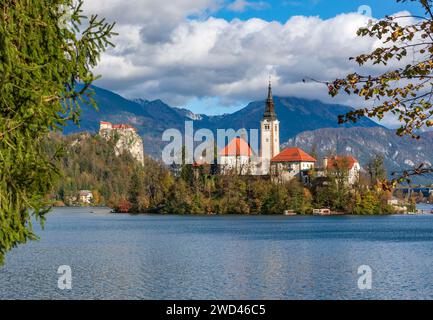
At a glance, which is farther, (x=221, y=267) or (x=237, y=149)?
(x=237, y=149)

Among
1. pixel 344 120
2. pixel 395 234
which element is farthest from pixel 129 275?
pixel 395 234

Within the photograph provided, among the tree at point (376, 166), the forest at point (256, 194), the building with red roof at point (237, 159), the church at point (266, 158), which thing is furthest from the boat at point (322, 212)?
the building with red roof at point (237, 159)

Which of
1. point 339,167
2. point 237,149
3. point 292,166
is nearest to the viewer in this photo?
point 339,167

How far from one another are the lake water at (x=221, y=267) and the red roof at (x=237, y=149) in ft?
314

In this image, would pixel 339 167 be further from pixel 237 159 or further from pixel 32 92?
pixel 32 92

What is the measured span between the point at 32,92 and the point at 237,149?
505ft

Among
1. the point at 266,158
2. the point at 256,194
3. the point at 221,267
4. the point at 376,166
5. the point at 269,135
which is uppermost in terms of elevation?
the point at 269,135

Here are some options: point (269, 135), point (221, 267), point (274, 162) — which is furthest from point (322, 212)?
point (221, 267)

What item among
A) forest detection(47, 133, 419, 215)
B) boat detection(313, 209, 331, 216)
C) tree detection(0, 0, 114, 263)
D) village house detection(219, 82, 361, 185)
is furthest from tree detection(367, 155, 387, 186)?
tree detection(0, 0, 114, 263)

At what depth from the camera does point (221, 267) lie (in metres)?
41.2

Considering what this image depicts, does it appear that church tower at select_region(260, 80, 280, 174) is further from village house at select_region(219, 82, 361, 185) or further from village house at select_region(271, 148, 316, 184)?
village house at select_region(271, 148, 316, 184)

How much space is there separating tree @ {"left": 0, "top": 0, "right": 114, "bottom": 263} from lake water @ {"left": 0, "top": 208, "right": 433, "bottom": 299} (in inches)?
692

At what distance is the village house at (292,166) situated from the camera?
138 meters

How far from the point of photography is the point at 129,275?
37344mm
